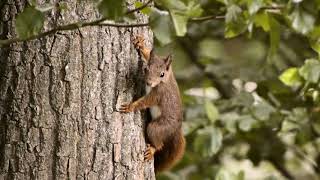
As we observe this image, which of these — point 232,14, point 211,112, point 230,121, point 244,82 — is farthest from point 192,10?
point 244,82

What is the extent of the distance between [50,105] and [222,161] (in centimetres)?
227

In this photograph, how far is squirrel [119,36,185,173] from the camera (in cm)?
230

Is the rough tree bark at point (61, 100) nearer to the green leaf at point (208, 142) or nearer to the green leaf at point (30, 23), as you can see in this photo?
the green leaf at point (30, 23)

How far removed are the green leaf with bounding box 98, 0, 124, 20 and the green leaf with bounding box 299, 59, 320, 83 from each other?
1.08 meters

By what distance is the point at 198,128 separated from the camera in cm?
350

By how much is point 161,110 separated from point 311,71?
1.59 feet

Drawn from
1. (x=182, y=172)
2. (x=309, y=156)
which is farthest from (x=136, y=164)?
(x=309, y=156)

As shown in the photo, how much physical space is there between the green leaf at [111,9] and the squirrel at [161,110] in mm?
645

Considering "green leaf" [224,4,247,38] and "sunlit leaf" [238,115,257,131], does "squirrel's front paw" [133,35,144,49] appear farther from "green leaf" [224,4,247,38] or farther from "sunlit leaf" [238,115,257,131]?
"sunlit leaf" [238,115,257,131]

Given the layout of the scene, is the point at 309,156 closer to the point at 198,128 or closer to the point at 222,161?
the point at 222,161

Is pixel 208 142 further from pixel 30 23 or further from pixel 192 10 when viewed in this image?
pixel 30 23

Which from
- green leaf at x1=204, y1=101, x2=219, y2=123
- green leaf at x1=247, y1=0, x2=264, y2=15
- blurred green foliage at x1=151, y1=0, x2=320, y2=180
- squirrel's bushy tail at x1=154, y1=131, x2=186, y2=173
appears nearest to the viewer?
green leaf at x1=247, y1=0, x2=264, y2=15

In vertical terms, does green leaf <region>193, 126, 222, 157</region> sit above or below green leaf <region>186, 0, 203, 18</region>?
below

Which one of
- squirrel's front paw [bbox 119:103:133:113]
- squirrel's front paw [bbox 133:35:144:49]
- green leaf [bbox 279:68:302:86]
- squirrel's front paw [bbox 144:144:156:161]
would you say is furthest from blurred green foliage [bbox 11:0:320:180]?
squirrel's front paw [bbox 144:144:156:161]
